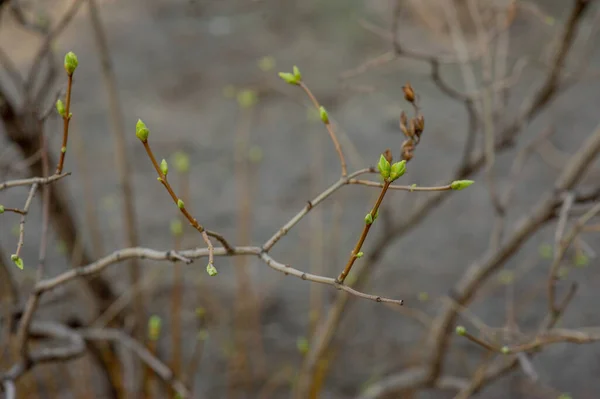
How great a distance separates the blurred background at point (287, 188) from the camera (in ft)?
4.26

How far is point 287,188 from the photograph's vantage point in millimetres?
1493

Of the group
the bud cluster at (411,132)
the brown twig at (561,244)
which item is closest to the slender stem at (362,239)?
the bud cluster at (411,132)

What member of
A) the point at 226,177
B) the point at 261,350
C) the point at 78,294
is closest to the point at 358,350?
the point at 261,350

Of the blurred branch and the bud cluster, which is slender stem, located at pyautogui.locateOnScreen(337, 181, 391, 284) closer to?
the bud cluster

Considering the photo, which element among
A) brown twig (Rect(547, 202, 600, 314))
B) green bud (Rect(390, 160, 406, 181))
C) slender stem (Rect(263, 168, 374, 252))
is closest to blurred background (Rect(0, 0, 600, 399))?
brown twig (Rect(547, 202, 600, 314))

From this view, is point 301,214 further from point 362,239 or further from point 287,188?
point 287,188

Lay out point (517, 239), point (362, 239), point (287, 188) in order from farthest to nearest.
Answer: point (287, 188)
point (517, 239)
point (362, 239)

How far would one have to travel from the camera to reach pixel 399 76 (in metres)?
1.62

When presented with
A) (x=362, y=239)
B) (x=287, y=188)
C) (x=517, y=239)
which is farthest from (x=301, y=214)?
(x=287, y=188)

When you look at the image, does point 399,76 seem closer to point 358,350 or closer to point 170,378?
point 358,350

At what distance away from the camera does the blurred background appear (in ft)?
4.26

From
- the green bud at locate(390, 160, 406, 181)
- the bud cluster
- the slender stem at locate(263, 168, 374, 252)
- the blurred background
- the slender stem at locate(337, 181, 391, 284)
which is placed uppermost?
the blurred background

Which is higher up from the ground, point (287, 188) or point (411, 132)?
point (287, 188)

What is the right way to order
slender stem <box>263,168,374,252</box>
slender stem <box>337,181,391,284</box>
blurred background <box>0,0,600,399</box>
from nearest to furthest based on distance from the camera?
slender stem <box>337,181,391,284</box>, slender stem <box>263,168,374,252</box>, blurred background <box>0,0,600,399</box>
